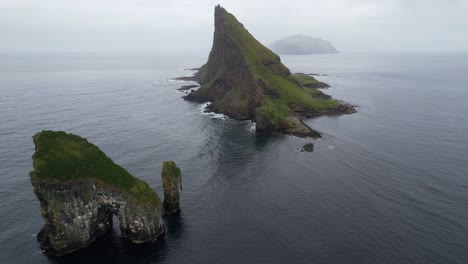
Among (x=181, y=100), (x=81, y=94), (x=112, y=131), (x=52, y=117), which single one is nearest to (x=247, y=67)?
(x=181, y=100)

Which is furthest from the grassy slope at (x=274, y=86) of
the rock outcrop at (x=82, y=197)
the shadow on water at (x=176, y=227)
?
the rock outcrop at (x=82, y=197)

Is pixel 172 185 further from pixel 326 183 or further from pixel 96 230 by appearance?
pixel 326 183

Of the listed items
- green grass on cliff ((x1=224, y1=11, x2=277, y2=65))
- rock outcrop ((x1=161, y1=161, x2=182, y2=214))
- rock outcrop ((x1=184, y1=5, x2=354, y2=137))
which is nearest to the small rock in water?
rock outcrop ((x1=184, y1=5, x2=354, y2=137))

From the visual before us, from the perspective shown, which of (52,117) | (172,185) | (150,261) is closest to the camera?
(150,261)

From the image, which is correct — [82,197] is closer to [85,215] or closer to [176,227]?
[85,215]

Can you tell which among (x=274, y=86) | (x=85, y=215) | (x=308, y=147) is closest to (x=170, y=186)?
(x=85, y=215)
